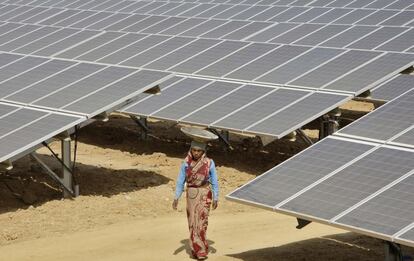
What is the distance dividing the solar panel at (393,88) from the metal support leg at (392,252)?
36.1 feet

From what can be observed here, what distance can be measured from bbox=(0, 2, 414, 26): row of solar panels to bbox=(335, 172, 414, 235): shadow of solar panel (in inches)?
701

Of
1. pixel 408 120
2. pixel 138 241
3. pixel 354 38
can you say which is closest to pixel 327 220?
pixel 408 120

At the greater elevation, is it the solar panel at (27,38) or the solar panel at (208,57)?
the solar panel at (208,57)

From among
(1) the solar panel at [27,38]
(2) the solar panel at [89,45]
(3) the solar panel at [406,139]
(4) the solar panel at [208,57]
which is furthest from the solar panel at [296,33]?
(3) the solar panel at [406,139]

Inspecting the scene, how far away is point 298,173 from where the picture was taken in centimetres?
1142

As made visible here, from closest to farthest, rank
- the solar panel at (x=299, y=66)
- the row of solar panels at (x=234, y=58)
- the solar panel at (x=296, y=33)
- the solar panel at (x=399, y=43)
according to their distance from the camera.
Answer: the row of solar panels at (x=234, y=58) < the solar panel at (x=299, y=66) < the solar panel at (x=399, y=43) < the solar panel at (x=296, y=33)

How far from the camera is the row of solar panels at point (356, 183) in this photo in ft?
32.8

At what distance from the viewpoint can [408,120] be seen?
12344mm

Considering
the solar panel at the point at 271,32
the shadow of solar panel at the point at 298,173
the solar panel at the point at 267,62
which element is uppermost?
the shadow of solar panel at the point at 298,173

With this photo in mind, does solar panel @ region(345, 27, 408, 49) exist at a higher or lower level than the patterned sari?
lower

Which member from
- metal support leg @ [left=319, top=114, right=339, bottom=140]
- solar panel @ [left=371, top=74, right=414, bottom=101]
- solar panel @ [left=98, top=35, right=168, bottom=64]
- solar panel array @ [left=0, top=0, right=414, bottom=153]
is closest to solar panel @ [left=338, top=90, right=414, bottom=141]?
solar panel array @ [left=0, top=0, right=414, bottom=153]

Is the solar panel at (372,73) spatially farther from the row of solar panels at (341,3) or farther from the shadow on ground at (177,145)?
the row of solar panels at (341,3)

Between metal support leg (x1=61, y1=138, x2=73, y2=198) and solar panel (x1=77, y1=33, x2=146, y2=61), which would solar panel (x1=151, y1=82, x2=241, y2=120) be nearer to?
metal support leg (x1=61, y1=138, x2=73, y2=198)

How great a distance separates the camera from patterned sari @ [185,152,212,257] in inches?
455
